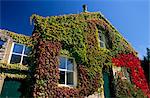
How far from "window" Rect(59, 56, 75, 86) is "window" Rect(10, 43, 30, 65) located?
279 cm

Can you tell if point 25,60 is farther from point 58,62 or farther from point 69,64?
point 69,64

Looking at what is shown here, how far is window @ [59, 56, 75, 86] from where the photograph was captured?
15.5m

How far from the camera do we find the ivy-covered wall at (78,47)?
15.0m

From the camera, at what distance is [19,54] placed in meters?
15.4

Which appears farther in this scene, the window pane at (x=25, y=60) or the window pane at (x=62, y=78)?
the window pane at (x=62, y=78)

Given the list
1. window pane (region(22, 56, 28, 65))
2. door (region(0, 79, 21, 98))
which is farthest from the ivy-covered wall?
door (region(0, 79, 21, 98))

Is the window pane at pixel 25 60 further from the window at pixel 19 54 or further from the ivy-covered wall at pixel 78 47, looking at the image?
the ivy-covered wall at pixel 78 47

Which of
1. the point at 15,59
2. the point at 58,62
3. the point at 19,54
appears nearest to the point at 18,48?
the point at 19,54

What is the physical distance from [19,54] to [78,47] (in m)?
4.89

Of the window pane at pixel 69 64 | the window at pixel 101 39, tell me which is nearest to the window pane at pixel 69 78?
the window pane at pixel 69 64

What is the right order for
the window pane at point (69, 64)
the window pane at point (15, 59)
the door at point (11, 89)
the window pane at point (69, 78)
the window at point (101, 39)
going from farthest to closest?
the window at point (101, 39) → the window pane at point (69, 64) → the window pane at point (69, 78) → the window pane at point (15, 59) → the door at point (11, 89)

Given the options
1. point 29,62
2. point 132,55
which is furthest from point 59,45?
point 132,55

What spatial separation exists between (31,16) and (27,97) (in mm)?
6602

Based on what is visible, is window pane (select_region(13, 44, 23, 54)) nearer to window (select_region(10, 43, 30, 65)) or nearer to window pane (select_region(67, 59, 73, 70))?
window (select_region(10, 43, 30, 65))
